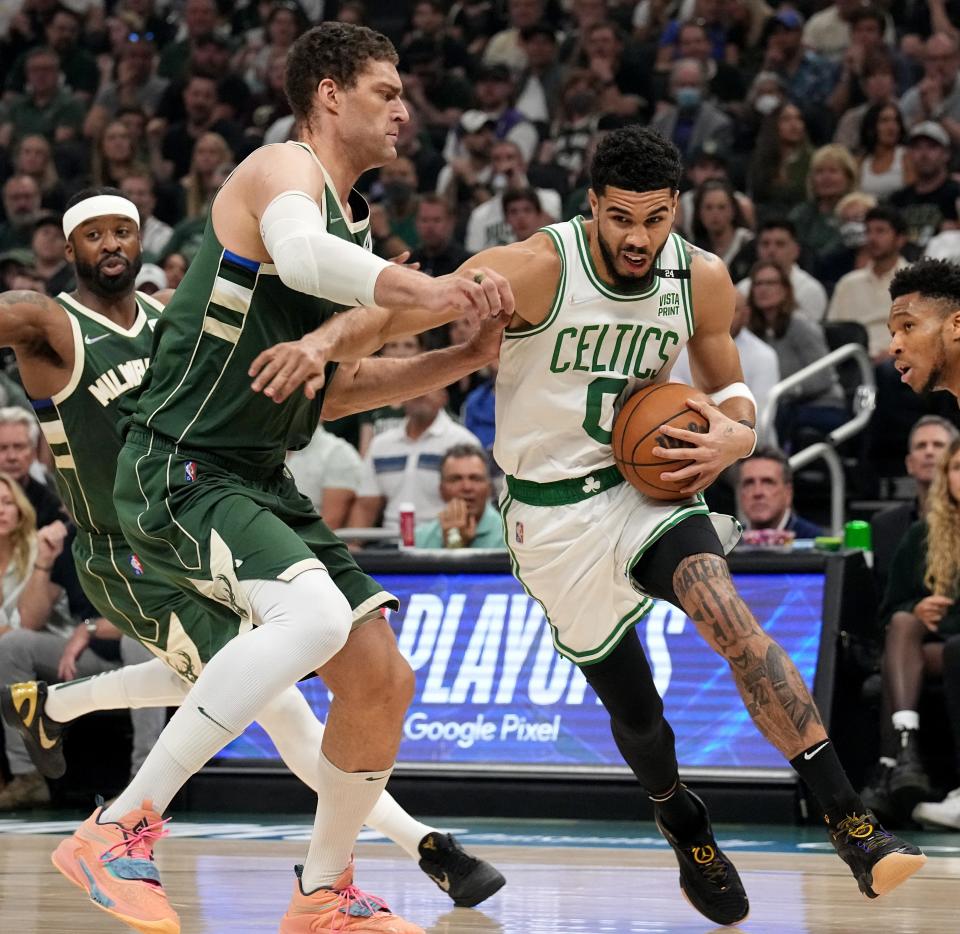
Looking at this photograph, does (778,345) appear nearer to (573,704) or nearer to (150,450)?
(573,704)

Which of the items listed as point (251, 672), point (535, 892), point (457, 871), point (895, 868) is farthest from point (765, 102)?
→ point (251, 672)

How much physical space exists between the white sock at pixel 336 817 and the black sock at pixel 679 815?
3.05 feet

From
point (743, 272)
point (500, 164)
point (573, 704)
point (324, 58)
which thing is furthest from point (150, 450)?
point (500, 164)

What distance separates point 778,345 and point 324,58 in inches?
236

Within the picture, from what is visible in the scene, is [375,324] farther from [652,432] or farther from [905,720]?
[905,720]

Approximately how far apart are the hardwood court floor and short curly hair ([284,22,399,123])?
2.24 m

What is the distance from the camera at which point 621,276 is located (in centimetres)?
483

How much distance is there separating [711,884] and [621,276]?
1.71 meters

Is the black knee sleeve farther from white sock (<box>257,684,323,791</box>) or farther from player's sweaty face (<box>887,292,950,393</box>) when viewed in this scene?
white sock (<box>257,684,323,791</box>)

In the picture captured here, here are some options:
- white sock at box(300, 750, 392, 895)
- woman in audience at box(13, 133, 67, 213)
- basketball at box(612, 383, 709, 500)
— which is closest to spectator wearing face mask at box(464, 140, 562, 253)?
woman in audience at box(13, 133, 67, 213)

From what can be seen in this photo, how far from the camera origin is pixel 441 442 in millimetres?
9492

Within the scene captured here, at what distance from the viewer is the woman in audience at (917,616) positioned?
284 inches

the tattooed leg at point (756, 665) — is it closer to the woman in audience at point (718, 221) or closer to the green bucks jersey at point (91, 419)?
the green bucks jersey at point (91, 419)

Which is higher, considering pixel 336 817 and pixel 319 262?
pixel 319 262
